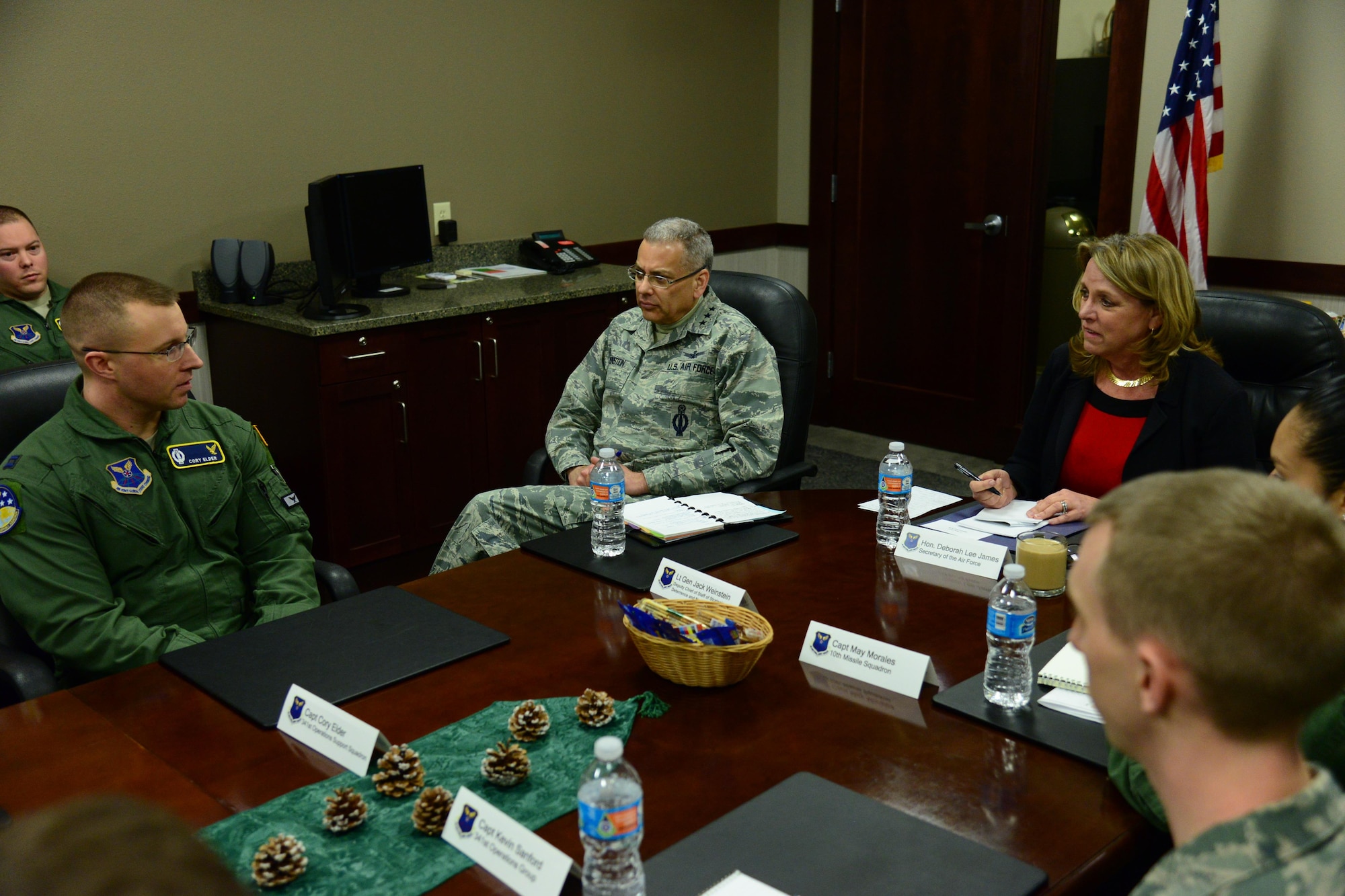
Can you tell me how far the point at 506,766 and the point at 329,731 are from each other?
0.26 meters

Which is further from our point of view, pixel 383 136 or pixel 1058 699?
pixel 383 136

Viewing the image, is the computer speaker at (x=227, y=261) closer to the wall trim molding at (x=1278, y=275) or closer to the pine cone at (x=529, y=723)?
the pine cone at (x=529, y=723)

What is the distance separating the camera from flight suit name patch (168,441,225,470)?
216cm

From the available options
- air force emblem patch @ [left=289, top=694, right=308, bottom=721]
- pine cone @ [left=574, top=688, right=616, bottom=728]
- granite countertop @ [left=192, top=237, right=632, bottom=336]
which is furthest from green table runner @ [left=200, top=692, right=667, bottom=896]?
granite countertop @ [left=192, top=237, right=632, bottom=336]

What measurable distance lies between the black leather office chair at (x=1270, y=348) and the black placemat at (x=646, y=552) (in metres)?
1.18

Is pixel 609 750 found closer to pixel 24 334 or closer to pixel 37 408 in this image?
pixel 37 408

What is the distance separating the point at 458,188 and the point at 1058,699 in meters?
3.63

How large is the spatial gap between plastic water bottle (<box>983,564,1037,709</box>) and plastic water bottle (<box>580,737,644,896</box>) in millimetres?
628

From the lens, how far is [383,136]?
4.34 meters

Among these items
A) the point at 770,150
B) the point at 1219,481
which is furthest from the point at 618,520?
the point at 770,150

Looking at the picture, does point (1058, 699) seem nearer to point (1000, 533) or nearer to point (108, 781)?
point (1000, 533)

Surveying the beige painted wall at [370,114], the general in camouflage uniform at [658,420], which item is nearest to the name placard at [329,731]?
the general in camouflage uniform at [658,420]

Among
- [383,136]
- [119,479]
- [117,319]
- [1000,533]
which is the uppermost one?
[383,136]

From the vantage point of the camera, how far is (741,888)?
3.80ft
